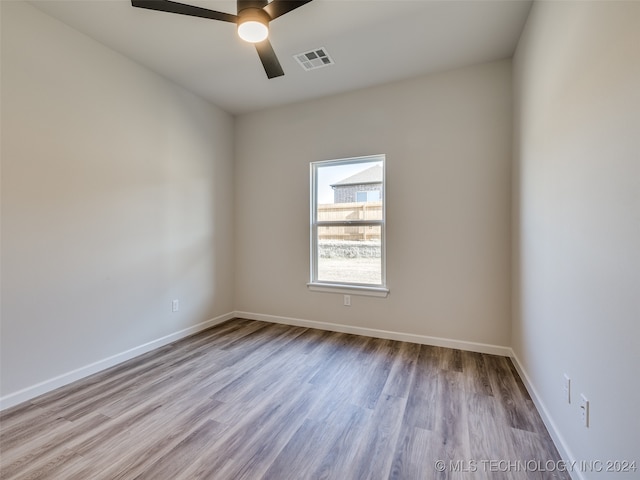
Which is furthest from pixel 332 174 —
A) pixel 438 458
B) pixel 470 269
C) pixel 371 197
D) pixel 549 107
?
pixel 438 458

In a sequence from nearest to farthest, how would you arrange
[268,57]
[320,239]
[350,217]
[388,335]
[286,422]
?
[286,422], [268,57], [388,335], [350,217], [320,239]

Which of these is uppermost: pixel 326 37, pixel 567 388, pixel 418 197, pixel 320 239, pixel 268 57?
pixel 326 37

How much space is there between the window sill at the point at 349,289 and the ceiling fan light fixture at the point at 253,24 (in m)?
2.50

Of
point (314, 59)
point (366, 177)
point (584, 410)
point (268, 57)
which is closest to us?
point (584, 410)

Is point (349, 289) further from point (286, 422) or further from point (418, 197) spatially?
point (286, 422)

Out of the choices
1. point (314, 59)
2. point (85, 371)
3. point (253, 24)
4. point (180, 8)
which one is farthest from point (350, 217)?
point (85, 371)

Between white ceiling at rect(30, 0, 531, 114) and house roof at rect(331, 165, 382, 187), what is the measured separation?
928 millimetres

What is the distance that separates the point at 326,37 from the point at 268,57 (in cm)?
69

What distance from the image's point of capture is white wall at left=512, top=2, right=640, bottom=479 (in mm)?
977

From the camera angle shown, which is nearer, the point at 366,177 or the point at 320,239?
the point at 366,177

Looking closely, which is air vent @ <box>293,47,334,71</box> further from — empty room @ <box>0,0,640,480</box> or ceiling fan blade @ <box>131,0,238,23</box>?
ceiling fan blade @ <box>131,0,238,23</box>

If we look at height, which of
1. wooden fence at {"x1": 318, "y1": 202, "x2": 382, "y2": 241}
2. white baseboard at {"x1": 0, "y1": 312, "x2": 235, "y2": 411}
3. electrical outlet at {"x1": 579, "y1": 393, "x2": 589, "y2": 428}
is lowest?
white baseboard at {"x1": 0, "y1": 312, "x2": 235, "y2": 411}

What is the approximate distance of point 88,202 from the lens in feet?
7.82

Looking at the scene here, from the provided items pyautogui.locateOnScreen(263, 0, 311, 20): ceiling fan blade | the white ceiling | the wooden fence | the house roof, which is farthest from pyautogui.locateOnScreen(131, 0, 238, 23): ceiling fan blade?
the wooden fence
